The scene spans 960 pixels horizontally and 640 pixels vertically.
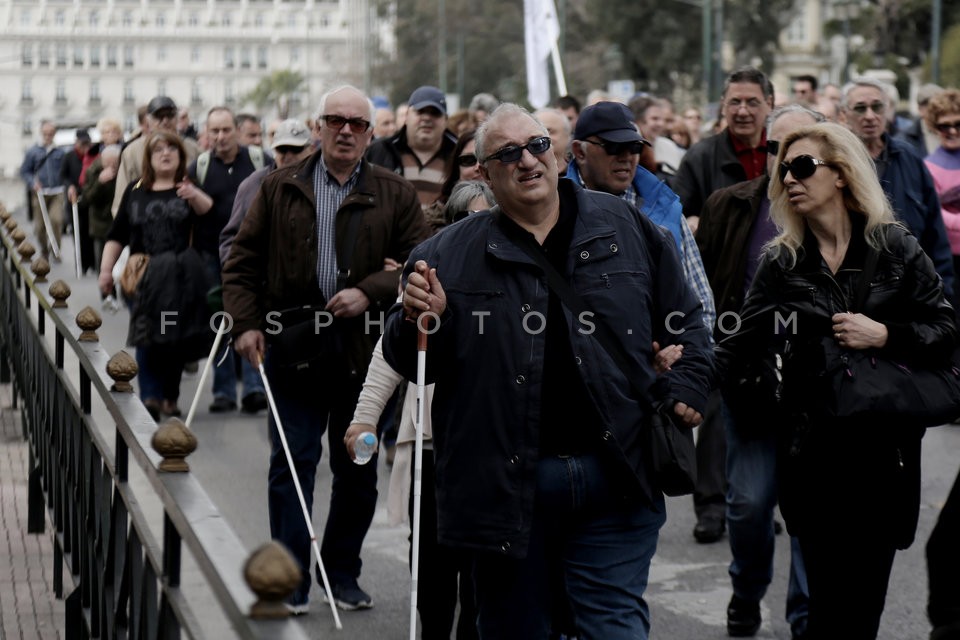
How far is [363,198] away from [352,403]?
799mm

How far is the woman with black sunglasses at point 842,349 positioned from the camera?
16.8 feet

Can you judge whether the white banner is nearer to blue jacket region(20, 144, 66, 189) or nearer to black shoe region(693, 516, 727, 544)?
blue jacket region(20, 144, 66, 189)

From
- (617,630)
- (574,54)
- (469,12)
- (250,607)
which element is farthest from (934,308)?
(469,12)

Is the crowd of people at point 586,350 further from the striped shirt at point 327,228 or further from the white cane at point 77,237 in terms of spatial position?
the white cane at point 77,237

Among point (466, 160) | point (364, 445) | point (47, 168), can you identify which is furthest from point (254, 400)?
point (47, 168)

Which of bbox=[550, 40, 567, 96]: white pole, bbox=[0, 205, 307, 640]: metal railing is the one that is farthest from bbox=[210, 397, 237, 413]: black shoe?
bbox=[550, 40, 567, 96]: white pole

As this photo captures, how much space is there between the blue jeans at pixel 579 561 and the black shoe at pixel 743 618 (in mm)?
2017

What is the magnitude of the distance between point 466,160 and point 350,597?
2.10 metres

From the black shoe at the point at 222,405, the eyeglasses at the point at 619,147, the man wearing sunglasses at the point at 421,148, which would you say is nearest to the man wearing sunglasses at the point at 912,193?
the eyeglasses at the point at 619,147

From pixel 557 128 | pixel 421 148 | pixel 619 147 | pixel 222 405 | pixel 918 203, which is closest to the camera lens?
pixel 619 147

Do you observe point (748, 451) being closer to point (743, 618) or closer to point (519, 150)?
point (743, 618)

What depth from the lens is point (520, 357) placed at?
452 cm

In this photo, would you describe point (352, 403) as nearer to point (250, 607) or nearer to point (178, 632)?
point (178, 632)

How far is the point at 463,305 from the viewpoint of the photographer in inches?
182
